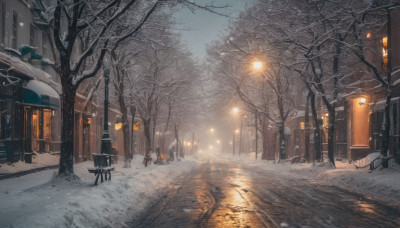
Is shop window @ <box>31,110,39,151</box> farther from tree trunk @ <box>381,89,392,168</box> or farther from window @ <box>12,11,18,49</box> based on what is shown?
tree trunk @ <box>381,89,392,168</box>

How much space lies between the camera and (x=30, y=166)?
18.8 metres

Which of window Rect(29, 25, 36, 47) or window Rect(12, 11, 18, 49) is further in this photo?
window Rect(29, 25, 36, 47)

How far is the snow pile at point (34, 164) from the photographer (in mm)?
16602

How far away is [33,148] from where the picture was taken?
2102 centimetres

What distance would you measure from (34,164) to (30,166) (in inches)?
37.8

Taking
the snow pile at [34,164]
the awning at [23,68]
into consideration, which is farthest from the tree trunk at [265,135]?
the awning at [23,68]

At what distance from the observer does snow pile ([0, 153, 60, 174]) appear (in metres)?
16.6

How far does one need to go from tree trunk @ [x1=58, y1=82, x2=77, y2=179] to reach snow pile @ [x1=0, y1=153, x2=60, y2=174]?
5.01 m

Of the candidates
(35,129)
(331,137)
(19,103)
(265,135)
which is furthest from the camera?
(265,135)

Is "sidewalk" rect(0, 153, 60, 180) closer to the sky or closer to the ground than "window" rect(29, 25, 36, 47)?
closer to the ground

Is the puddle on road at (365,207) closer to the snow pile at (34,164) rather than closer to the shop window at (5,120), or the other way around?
the snow pile at (34,164)

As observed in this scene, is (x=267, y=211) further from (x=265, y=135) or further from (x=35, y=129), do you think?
(x=265, y=135)

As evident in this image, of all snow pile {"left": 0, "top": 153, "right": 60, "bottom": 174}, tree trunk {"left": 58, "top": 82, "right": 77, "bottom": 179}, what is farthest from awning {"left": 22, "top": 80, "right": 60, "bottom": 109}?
tree trunk {"left": 58, "top": 82, "right": 77, "bottom": 179}

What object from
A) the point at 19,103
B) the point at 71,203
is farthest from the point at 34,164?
the point at 71,203
